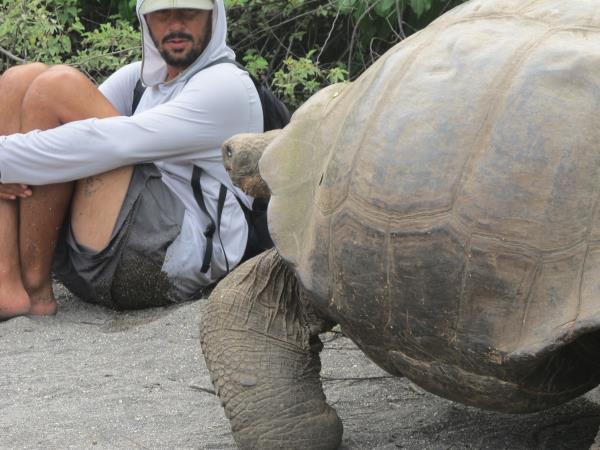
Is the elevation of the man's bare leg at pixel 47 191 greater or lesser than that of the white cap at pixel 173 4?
lesser

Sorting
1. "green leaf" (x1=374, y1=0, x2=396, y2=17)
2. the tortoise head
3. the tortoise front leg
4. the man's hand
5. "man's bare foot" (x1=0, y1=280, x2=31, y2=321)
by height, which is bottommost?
"man's bare foot" (x1=0, y1=280, x2=31, y2=321)

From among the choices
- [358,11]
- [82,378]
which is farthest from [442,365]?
[358,11]

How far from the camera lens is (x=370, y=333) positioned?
7.95 feet

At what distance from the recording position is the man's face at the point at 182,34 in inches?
165

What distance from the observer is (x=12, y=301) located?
408cm

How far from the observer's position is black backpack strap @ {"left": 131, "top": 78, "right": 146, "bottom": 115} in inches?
179

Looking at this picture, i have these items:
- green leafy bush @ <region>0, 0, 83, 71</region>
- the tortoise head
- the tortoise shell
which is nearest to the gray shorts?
the tortoise head

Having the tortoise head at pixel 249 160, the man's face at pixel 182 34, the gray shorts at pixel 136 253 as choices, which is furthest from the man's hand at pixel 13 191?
the tortoise head at pixel 249 160

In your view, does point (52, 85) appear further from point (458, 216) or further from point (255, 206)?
point (458, 216)

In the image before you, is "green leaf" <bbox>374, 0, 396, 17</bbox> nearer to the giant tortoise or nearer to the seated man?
the seated man

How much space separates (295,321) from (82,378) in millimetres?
911

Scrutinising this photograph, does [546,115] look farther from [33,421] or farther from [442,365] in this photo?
[33,421]

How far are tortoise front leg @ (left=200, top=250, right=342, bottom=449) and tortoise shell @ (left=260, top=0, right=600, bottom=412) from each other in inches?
9.0

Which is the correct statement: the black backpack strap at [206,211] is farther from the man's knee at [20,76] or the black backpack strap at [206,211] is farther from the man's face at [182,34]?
the man's knee at [20,76]
